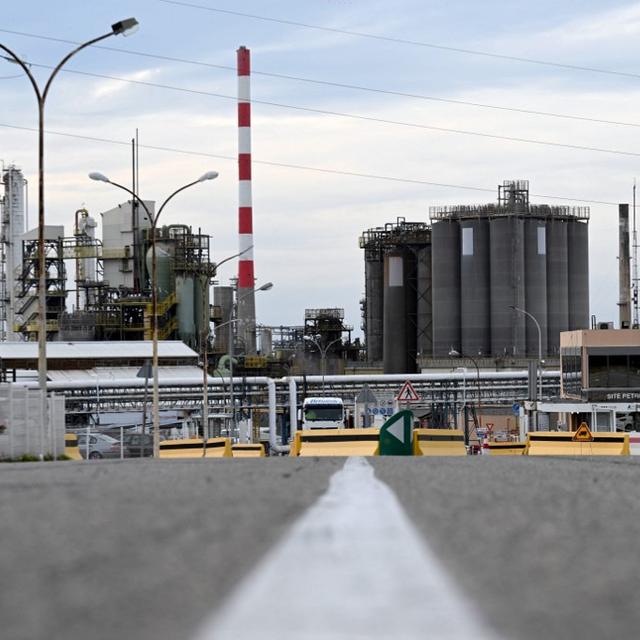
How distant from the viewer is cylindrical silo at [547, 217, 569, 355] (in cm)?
10019

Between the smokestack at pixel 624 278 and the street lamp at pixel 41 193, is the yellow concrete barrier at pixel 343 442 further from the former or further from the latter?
the smokestack at pixel 624 278

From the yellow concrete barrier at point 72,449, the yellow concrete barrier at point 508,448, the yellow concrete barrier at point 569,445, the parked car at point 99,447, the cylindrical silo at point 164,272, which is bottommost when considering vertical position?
the parked car at point 99,447

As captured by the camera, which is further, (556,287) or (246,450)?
(556,287)

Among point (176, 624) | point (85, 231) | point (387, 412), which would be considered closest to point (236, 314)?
point (85, 231)

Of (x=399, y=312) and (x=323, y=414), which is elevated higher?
(x=399, y=312)

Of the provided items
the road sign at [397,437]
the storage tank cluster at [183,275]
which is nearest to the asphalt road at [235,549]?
the road sign at [397,437]

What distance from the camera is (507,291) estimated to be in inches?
3834

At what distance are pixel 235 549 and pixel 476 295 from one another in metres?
93.4

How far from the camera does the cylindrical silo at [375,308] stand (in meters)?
114

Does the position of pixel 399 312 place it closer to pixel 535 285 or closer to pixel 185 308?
pixel 535 285

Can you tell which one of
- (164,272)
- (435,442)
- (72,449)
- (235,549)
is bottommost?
(72,449)

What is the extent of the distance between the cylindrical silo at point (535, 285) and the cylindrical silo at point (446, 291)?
220 inches

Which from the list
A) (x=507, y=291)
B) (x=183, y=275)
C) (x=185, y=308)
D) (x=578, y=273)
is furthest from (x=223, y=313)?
(x=578, y=273)

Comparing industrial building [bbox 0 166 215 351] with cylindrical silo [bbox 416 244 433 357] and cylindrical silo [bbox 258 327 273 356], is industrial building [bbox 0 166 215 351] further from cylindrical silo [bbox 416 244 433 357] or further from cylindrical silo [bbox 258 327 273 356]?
cylindrical silo [bbox 416 244 433 357]
